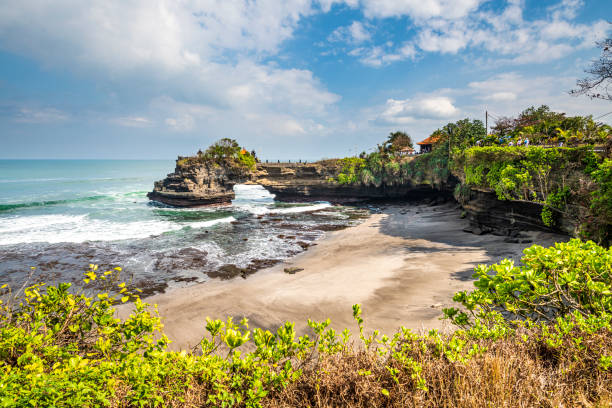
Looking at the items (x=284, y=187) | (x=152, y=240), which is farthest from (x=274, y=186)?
(x=152, y=240)

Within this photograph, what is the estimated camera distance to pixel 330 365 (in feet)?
10.5

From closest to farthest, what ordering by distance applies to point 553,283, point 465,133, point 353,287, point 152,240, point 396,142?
point 553,283, point 353,287, point 152,240, point 465,133, point 396,142

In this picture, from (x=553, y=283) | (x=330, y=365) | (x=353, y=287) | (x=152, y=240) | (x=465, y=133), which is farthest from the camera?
(x=465, y=133)

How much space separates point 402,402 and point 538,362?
1900 mm

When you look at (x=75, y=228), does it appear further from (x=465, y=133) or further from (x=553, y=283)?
(x=465, y=133)

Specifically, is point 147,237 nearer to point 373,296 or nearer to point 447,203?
point 373,296

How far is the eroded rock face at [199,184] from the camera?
42.1 meters

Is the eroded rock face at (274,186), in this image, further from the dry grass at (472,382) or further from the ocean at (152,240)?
the dry grass at (472,382)

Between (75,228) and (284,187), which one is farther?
(284,187)

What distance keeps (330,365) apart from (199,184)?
43971 millimetres

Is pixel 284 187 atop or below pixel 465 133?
below

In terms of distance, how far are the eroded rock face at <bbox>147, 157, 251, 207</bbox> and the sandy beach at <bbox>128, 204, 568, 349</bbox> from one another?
28930 millimetres

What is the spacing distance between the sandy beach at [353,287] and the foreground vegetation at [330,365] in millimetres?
2864

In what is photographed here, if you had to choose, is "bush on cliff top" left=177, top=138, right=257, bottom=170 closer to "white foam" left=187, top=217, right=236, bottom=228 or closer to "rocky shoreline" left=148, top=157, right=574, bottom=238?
"rocky shoreline" left=148, top=157, right=574, bottom=238
